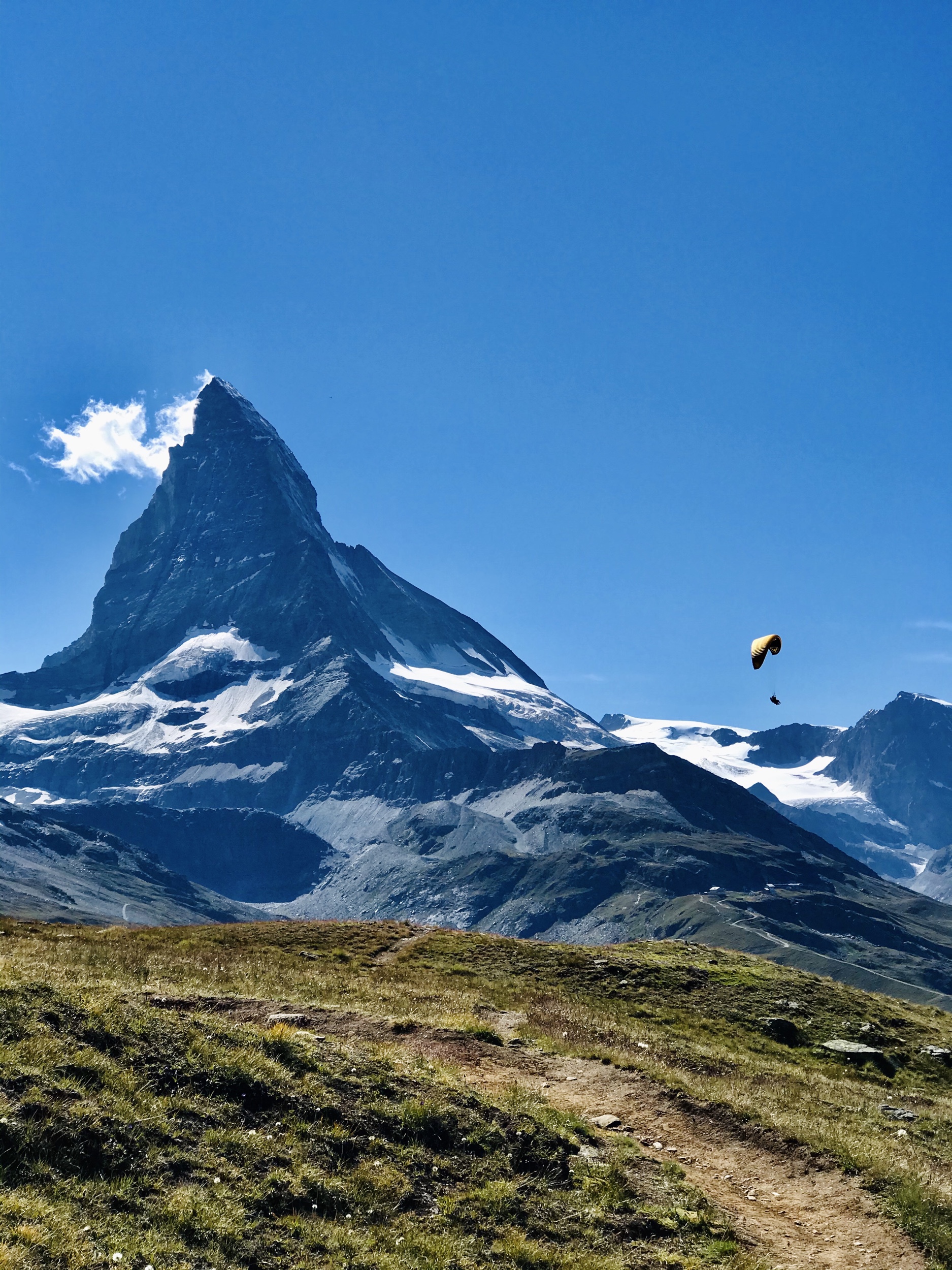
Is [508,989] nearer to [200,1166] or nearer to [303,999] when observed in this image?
[303,999]

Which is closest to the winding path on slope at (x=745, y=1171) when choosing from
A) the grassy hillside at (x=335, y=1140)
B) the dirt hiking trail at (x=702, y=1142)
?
the dirt hiking trail at (x=702, y=1142)

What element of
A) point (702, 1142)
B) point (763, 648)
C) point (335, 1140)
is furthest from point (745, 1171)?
point (763, 648)

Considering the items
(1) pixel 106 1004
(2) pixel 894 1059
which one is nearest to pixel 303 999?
(1) pixel 106 1004

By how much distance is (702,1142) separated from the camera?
23766mm

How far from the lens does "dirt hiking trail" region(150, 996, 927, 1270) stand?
63.2 ft

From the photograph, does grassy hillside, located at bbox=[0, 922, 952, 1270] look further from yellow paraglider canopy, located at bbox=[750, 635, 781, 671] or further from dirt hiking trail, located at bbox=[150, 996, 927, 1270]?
yellow paraglider canopy, located at bbox=[750, 635, 781, 671]

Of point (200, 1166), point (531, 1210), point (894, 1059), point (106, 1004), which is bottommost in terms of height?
point (894, 1059)

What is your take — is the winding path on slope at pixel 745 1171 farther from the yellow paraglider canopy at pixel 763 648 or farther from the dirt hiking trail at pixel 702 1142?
the yellow paraglider canopy at pixel 763 648

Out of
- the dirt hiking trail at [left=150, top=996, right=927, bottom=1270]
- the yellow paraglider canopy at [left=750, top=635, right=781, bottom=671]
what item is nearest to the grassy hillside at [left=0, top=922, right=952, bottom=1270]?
the dirt hiking trail at [left=150, top=996, right=927, bottom=1270]

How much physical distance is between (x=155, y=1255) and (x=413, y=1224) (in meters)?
4.79

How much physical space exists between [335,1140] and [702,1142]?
9.71 meters

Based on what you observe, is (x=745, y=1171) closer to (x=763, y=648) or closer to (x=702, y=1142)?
(x=702, y=1142)

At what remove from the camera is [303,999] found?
3123 cm

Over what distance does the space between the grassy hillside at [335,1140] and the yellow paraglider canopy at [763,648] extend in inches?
772
